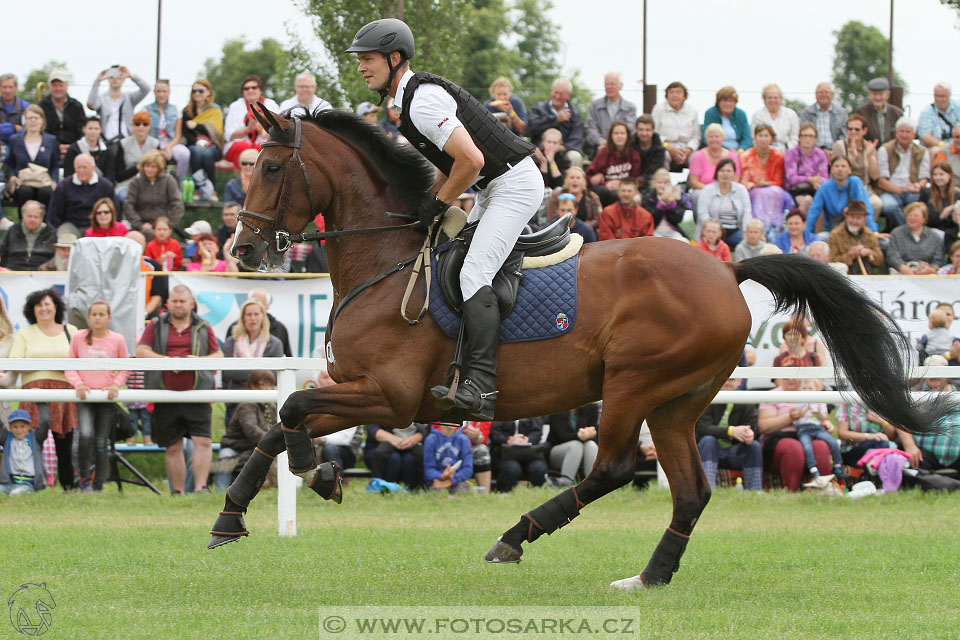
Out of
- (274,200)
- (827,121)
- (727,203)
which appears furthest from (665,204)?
(274,200)

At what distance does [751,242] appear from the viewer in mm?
13812

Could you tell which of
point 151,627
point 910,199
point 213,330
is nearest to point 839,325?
point 151,627

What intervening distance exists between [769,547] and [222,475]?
5.46 metres

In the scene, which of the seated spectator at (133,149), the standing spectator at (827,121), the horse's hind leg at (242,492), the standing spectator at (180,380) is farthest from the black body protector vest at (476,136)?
the standing spectator at (827,121)

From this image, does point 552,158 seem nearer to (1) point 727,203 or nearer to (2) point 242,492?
(1) point 727,203

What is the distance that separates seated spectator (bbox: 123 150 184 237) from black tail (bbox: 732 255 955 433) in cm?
980

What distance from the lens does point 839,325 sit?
7043 mm

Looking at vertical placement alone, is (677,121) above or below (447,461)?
above

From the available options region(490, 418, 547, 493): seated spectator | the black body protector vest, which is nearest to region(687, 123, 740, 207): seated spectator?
region(490, 418, 547, 493): seated spectator

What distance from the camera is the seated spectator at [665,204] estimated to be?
591 inches

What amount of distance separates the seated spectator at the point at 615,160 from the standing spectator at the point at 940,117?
5520 mm

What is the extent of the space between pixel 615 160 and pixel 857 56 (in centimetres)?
4657

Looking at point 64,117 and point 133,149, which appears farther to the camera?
point 64,117

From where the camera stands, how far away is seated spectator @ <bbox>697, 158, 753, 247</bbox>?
49.4 feet
